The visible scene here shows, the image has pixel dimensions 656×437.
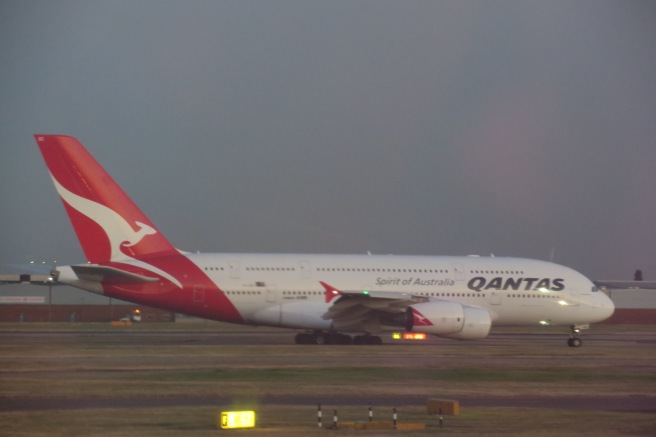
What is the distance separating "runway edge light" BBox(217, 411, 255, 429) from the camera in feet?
52.1

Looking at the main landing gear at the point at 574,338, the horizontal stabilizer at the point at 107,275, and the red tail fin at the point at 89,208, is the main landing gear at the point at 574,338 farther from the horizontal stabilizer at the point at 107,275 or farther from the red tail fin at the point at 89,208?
the red tail fin at the point at 89,208

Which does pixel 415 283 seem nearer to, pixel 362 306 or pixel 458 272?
pixel 458 272

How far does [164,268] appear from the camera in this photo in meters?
38.3

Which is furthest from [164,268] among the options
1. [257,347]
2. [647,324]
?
[647,324]

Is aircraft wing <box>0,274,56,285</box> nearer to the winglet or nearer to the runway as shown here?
the runway

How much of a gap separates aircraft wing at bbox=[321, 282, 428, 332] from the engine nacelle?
587 mm

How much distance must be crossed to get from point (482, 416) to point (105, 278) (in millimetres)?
22093

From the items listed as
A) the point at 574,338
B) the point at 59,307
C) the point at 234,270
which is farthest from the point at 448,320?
the point at 59,307

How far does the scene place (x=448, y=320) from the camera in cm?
3825

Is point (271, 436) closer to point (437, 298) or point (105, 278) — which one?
point (105, 278)

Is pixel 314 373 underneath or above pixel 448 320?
underneath

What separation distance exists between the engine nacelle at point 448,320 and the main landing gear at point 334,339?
165cm

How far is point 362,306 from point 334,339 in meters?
2.05

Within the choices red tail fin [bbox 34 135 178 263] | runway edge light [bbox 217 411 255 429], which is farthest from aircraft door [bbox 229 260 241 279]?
runway edge light [bbox 217 411 255 429]
